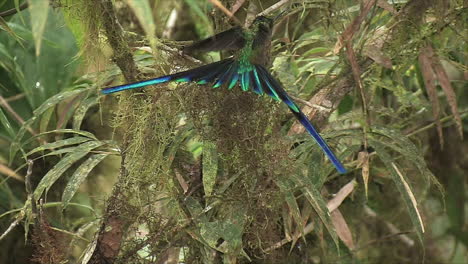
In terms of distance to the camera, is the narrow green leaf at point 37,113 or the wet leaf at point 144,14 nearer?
the wet leaf at point 144,14

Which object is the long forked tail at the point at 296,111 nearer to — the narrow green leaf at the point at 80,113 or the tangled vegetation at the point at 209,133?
the tangled vegetation at the point at 209,133

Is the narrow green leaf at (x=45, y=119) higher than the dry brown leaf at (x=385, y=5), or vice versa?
the dry brown leaf at (x=385, y=5)

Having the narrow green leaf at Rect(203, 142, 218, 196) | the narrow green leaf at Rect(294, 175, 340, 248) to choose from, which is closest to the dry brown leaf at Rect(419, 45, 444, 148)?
the narrow green leaf at Rect(294, 175, 340, 248)

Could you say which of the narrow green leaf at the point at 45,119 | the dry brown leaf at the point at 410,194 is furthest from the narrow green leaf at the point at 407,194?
the narrow green leaf at the point at 45,119

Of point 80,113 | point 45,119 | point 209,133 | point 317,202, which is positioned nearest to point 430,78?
point 317,202

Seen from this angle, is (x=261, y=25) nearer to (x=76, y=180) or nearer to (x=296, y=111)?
(x=296, y=111)

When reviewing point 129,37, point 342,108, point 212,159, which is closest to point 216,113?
point 212,159
